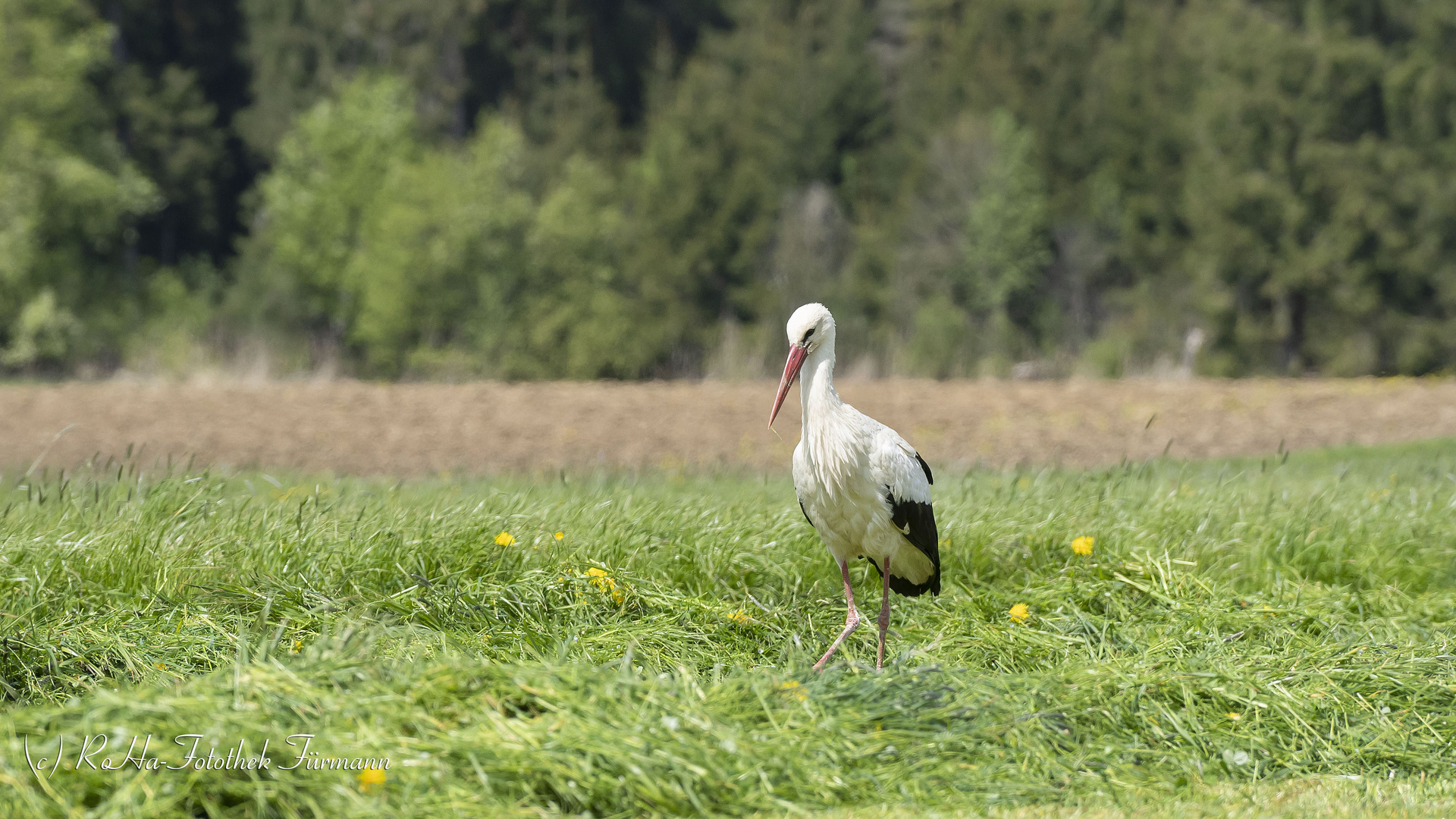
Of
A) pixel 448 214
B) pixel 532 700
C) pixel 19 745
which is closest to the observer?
pixel 19 745

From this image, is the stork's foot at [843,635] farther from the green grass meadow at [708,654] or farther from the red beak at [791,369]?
the red beak at [791,369]

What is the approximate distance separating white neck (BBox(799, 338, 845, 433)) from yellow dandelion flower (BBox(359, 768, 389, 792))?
2.25 meters

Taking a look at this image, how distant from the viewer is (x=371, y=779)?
3.49 m

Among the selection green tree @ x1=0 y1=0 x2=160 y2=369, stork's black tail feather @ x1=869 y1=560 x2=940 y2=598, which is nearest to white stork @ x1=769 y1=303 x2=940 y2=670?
stork's black tail feather @ x1=869 y1=560 x2=940 y2=598

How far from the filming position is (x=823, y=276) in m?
33.0

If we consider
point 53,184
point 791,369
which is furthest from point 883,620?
point 53,184

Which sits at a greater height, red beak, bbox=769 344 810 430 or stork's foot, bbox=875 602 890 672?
red beak, bbox=769 344 810 430

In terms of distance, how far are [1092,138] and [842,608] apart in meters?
30.3

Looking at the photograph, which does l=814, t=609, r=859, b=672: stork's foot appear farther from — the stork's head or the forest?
the forest

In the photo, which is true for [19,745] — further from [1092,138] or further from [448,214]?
[1092,138]

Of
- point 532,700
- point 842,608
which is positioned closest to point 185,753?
point 532,700

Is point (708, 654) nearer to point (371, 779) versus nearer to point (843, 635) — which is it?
point (843, 635)

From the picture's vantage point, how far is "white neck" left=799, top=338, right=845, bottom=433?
5.05 meters

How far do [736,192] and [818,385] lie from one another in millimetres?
28407
